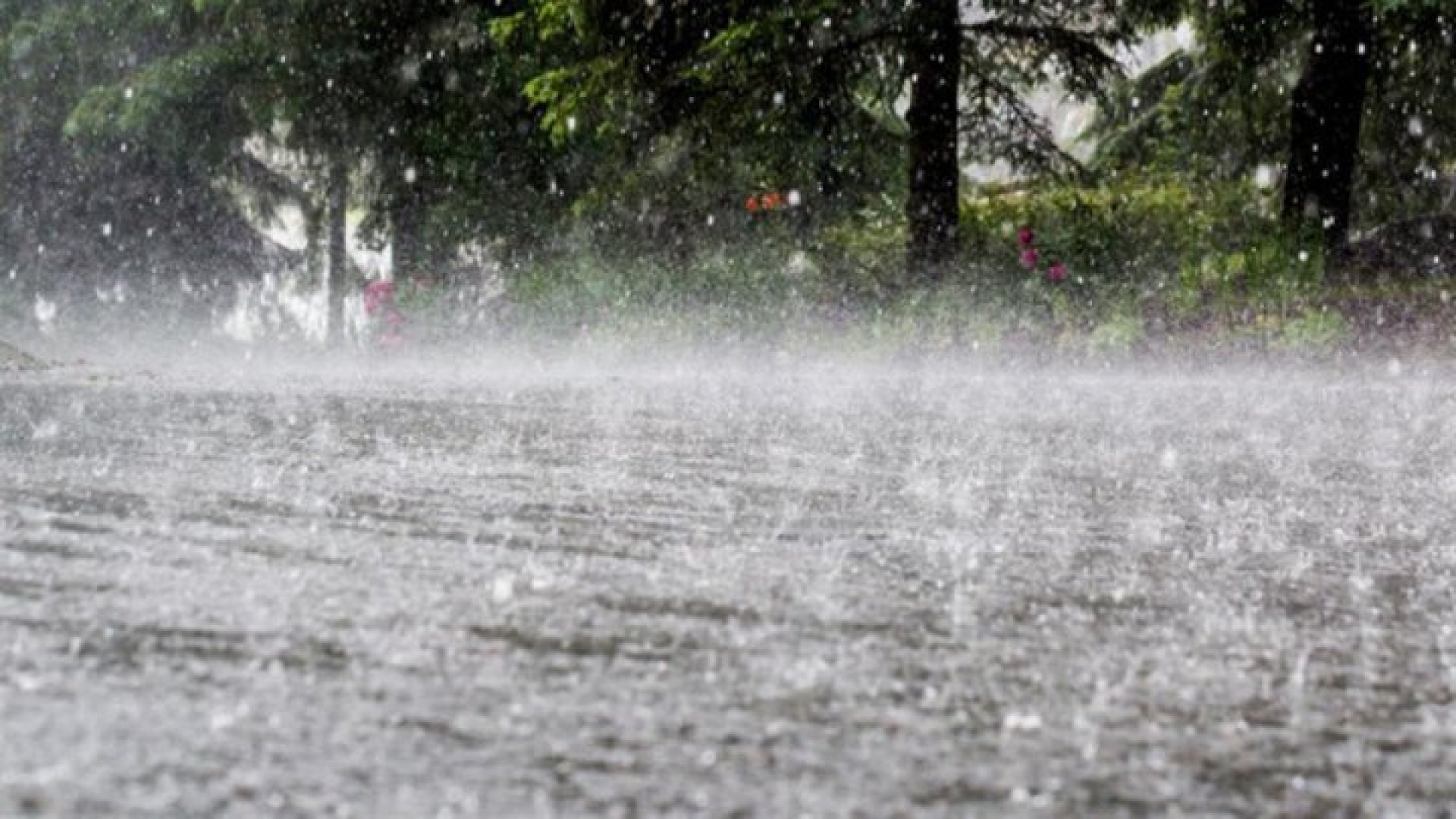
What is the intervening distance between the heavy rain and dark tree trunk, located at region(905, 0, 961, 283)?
0.06 metres

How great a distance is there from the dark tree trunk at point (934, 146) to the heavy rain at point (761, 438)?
0.06 meters

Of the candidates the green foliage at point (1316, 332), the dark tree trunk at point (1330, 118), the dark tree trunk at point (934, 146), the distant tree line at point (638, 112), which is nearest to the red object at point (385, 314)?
the distant tree line at point (638, 112)

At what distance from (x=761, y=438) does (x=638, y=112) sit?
9.18 m

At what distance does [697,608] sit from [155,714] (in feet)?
3.35

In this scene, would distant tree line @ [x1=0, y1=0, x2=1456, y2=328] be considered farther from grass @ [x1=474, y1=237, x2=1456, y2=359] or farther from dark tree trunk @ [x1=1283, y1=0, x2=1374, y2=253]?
grass @ [x1=474, y1=237, x2=1456, y2=359]

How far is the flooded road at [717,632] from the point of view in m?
1.70

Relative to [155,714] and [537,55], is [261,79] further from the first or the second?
[155,714]

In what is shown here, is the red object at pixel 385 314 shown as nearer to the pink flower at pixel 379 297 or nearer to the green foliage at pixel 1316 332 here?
the pink flower at pixel 379 297

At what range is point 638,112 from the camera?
15484 millimetres

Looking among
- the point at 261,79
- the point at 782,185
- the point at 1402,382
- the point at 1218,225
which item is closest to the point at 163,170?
the point at 261,79

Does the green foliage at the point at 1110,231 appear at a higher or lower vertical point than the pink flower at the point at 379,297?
higher

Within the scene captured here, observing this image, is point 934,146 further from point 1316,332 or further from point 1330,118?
point 1316,332

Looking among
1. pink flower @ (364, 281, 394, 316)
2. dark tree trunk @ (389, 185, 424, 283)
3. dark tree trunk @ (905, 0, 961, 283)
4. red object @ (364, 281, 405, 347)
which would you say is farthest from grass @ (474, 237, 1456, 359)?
dark tree trunk @ (389, 185, 424, 283)

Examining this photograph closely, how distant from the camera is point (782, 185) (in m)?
17.8
